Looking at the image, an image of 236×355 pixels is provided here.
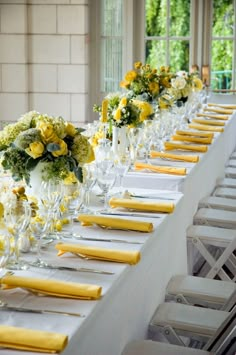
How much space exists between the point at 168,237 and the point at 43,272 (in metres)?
1.20

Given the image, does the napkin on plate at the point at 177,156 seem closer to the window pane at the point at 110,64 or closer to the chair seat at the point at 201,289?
the chair seat at the point at 201,289

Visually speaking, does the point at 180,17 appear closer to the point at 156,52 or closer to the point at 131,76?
the point at 156,52

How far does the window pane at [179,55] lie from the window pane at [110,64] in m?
0.57

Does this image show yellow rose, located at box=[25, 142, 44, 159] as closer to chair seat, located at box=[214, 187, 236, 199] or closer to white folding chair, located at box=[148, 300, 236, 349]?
white folding chair, located at box=[148, 300, 236, 349]

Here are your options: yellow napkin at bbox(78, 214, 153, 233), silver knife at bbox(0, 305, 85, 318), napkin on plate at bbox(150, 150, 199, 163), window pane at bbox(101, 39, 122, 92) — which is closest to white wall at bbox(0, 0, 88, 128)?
window pane at bbox(101, 39, 122, 92)

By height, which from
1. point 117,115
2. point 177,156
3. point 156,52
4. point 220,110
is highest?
point 156,52

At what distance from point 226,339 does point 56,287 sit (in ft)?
2.09

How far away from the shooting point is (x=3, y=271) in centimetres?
239

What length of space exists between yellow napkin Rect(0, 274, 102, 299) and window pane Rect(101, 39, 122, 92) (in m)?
6.03

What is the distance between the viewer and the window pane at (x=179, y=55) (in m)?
8.33

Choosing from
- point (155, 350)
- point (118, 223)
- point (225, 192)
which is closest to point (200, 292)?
point (118, 223)

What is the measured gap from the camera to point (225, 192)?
5.36 metres

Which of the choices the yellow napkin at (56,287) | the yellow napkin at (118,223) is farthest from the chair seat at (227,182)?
the yellow napkin at (56,287)

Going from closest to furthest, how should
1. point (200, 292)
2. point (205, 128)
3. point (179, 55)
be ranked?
point (200, 292), point (205, 128), point (179, 55)
